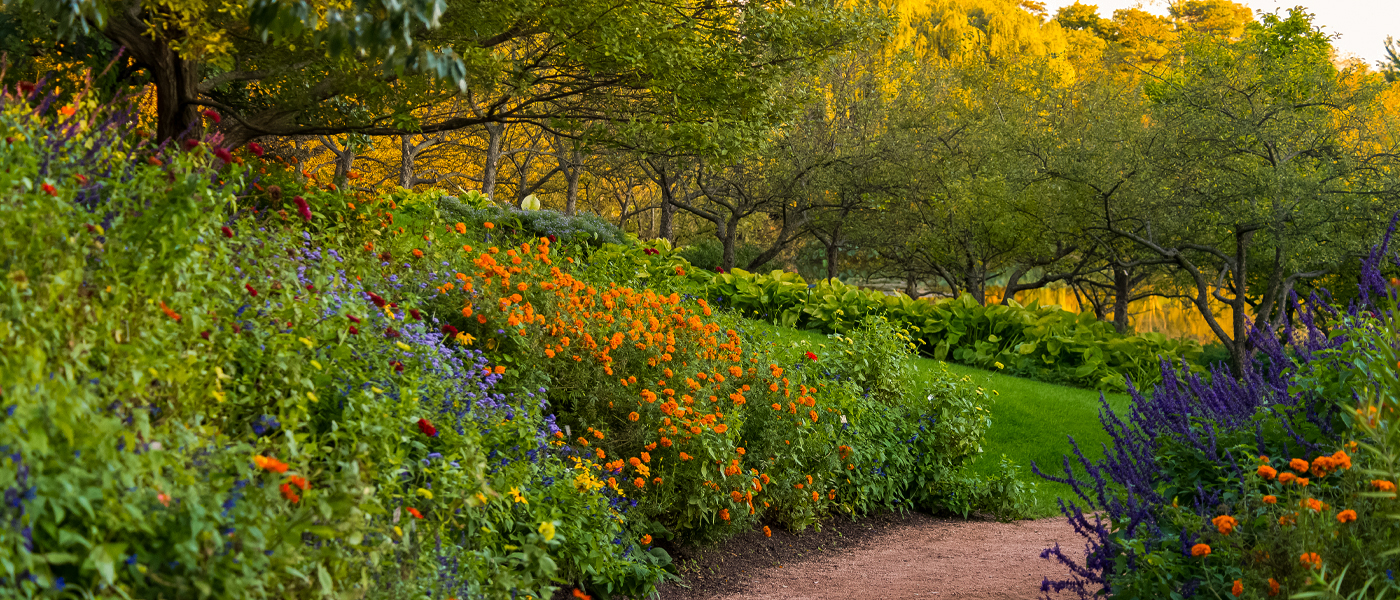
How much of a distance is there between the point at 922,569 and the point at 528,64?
5.63 meters

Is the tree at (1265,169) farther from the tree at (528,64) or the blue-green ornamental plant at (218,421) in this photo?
the blue-green ornamental plant at (218,421)

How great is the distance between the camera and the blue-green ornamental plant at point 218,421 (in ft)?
5.44

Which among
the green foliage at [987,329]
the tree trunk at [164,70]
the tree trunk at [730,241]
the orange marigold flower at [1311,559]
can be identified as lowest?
the green foliage at [987,329]

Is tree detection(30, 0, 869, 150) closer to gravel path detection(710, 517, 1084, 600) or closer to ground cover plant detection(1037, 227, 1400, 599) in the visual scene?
gravel path detection(710, 517, 1084, 600)

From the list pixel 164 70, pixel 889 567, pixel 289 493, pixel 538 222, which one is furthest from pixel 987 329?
pixel 289 493

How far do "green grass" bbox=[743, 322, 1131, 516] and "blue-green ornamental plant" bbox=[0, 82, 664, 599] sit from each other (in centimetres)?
333

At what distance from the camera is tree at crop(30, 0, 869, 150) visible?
7.15m

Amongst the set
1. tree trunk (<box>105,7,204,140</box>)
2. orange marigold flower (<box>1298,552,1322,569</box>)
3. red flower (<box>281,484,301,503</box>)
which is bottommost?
orange marigold flower (<box>1298,552,1322,569</box>)

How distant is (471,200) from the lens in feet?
36.5

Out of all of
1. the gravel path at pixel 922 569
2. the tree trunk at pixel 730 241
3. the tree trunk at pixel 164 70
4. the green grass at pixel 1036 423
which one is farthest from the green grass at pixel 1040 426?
the tree trunk at pixel 164 70

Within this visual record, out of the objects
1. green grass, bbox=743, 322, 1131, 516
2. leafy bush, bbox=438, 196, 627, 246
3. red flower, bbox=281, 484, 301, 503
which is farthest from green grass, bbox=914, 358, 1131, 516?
red flower, bbox=281, 484, 301, 503

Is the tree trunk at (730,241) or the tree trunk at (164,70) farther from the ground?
the tree trunk at (164,70)

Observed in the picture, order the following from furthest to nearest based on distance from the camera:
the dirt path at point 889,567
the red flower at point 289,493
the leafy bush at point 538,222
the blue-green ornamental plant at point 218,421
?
1. the leafy bush at point 538,222
2. the dirt path at point 889,567
3. the red flower at point 289,493
4. the blue-green ornamental plant at point 218,421

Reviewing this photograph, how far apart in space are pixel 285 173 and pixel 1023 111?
17191 millimetres
